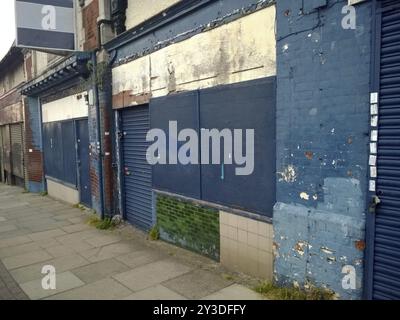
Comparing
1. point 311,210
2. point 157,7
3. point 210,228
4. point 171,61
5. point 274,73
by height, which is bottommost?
point 210,228

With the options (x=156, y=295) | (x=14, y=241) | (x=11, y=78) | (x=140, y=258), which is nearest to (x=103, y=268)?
(x=140, y=258)

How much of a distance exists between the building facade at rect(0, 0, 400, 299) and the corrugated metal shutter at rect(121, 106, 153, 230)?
0.15ft

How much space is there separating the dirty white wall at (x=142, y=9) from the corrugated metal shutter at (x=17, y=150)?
10408 millimetres

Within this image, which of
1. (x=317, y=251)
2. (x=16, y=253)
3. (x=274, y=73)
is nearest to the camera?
(x=317, y=251)

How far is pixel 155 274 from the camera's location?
5.14 m

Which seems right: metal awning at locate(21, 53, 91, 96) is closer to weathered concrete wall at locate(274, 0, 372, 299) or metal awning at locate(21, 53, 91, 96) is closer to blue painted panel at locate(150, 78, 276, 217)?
blue painted panel at locate(150, 78, 276, 217)

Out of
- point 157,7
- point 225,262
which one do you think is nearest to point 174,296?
Answer: point 225,262

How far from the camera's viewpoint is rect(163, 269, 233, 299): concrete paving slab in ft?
14.6

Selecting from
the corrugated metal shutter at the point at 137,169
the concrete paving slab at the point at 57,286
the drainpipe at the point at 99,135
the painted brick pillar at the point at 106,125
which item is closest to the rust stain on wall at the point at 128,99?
the corrugated metal shutter at the point at 137,169

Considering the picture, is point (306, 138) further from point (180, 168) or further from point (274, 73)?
point (180, 168)

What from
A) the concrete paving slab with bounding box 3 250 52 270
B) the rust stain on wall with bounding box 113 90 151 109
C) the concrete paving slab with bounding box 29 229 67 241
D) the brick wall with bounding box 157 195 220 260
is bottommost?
the concrete paving slab with bounding box 29 229 67 241

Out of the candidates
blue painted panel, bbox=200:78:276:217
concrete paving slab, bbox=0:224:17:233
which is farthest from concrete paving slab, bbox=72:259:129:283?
concrete paving slab, bbox=0:224:17:233

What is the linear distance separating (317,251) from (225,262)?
1760 mm

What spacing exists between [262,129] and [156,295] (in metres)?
2.62
